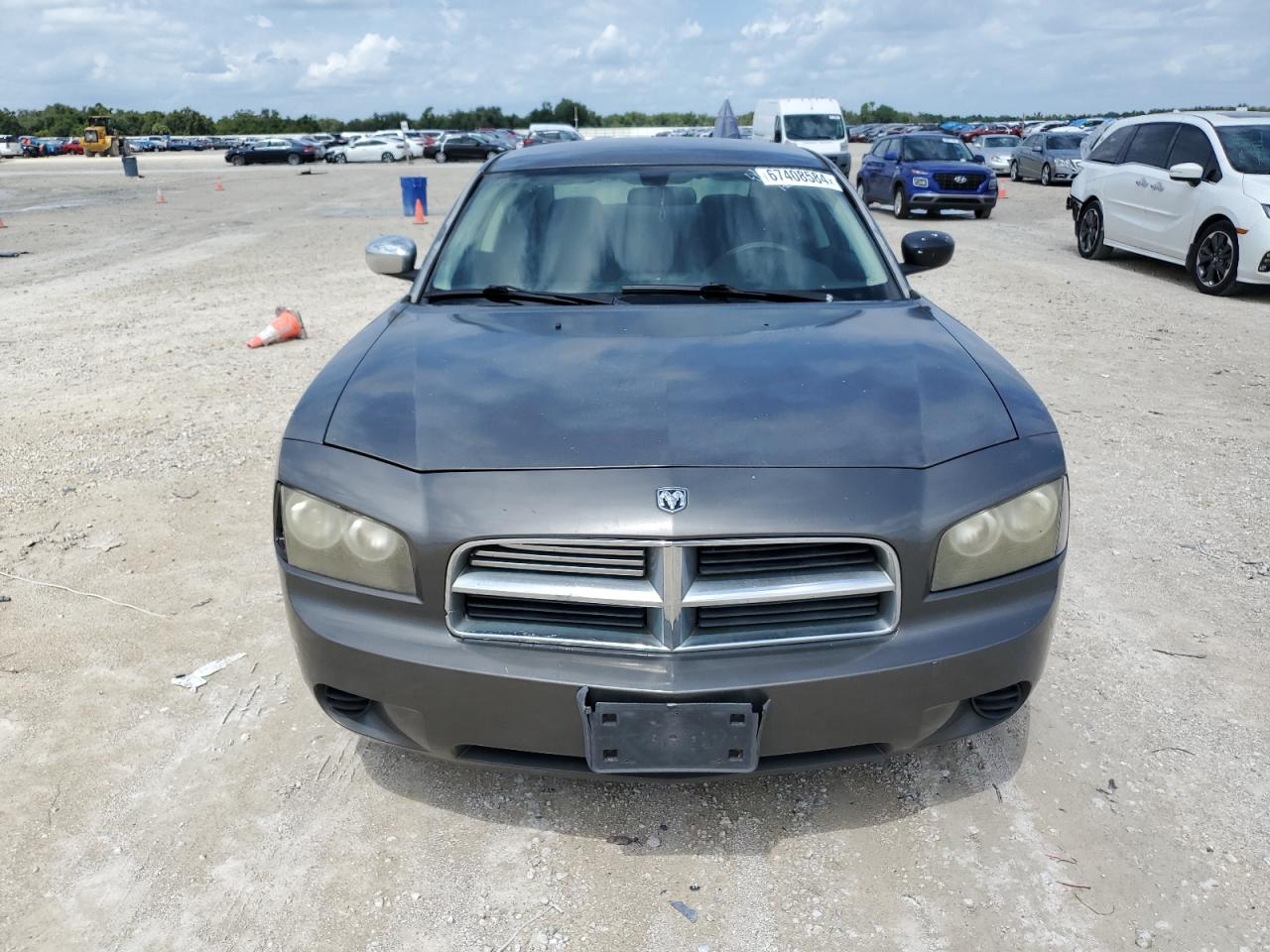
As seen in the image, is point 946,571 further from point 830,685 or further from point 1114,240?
point 1114,240

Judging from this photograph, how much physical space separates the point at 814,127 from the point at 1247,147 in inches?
701

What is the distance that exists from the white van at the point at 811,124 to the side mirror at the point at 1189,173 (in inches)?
643

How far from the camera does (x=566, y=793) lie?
2.74 metres

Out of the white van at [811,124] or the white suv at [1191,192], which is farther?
the white van at [811,124]

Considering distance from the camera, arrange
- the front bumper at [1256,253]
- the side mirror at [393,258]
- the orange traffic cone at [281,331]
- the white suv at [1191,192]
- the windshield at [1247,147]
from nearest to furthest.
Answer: the side mirror at [393,258] < the orange traffic cone at [281,331] < the front bumper at [1256,253] < the white suv at [1191,192] < the windshield at [1247,147]

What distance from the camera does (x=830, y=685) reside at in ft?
7.16

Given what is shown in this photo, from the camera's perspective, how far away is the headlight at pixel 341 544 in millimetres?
2285

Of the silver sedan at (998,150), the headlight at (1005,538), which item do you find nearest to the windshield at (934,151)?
the silver sedan at (998,150)

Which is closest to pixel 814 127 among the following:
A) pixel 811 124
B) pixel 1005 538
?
pixel 811 124

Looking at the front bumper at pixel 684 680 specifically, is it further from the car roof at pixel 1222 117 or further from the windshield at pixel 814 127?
the windshield at pixel 814 127

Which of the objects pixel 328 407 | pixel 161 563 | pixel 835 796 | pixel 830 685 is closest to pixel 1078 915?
pixel 835 796

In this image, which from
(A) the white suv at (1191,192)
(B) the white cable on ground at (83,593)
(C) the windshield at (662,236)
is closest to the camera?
(C) the windshield at (662,236)

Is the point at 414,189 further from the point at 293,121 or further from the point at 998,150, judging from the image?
the point at 293,121

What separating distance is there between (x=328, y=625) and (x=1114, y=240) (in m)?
12.6
